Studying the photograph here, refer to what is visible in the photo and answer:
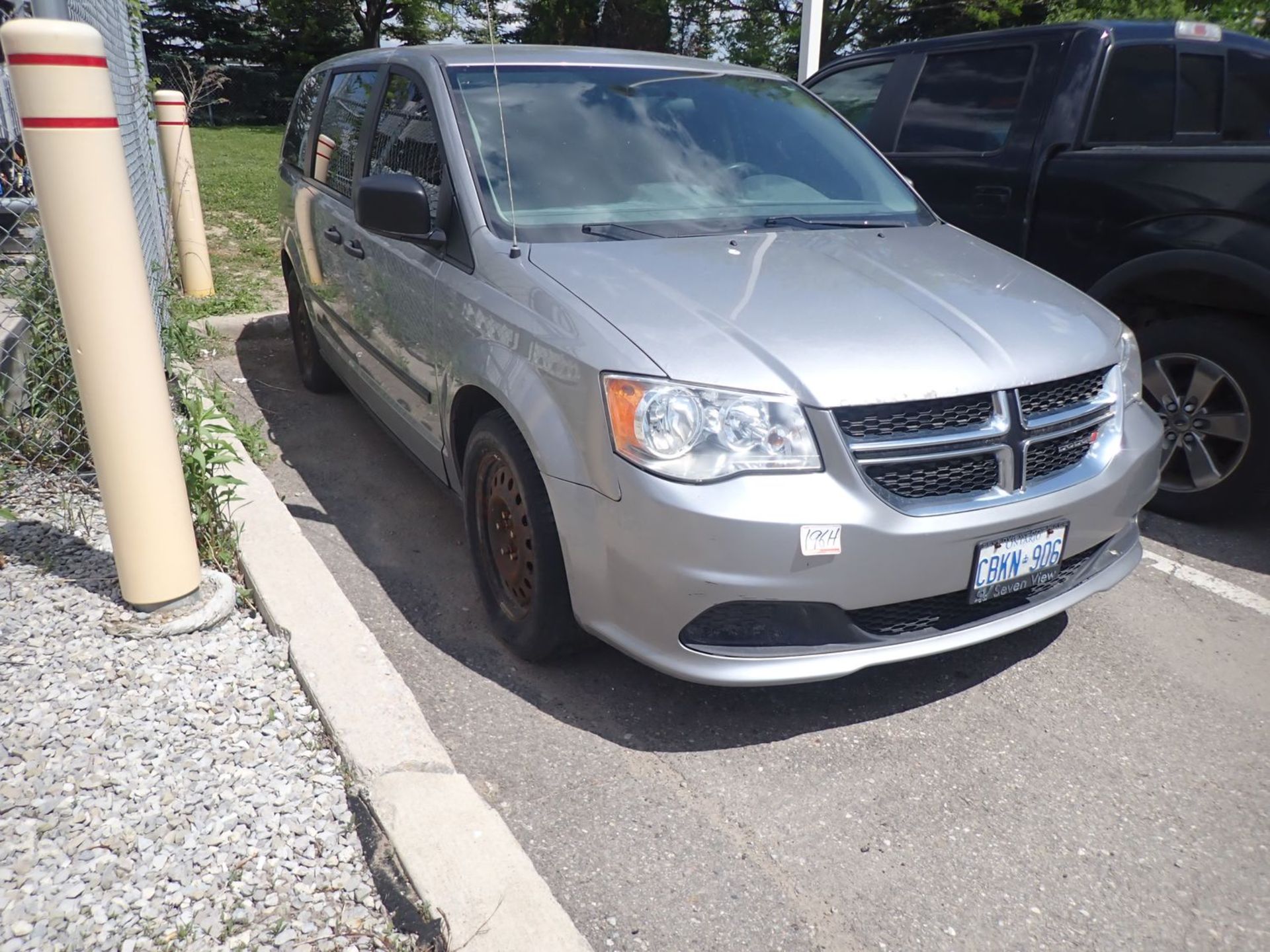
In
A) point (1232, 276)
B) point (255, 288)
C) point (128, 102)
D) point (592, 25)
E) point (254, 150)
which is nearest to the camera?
point (1232, 276)

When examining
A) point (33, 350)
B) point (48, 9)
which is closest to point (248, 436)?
point (33, 350)

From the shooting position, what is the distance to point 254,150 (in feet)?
66.6

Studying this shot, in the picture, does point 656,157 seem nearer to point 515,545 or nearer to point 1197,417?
point 515,545

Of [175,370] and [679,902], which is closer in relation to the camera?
[679,902]

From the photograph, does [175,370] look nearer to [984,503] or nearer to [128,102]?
[128,102]

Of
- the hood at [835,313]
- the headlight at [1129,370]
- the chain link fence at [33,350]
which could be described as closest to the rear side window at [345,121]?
the chain link fence at [33,350]

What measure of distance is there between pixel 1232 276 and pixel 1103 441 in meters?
1.38

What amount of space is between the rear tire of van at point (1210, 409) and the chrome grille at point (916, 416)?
196 cm

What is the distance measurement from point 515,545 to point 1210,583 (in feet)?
8.85

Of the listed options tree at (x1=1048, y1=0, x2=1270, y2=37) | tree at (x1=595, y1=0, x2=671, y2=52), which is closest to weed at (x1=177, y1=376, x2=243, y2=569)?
tree at (x1=1048, y1=0, x2=1270, y2=37)

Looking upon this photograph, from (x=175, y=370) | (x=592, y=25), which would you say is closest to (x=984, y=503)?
(x=175, y=370)

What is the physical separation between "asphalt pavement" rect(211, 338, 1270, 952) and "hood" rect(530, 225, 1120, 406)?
39.9 inches

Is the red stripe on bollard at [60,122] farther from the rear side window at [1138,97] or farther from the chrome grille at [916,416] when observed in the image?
the rear side window at [1138,97]

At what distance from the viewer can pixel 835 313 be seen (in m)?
2.93
